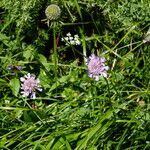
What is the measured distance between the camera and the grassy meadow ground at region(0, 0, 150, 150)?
186 centimetres

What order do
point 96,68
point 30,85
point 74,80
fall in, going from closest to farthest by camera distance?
point 96,68
point 30,85
point 74,80

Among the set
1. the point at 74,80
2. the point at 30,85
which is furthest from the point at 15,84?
the point at 74,80

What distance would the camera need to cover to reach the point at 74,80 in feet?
7.12

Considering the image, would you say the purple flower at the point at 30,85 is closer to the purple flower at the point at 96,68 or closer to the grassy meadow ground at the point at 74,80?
the grassy meadow ground at the point at 74,80

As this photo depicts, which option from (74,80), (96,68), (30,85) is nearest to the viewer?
(96,68)

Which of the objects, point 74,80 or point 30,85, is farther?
point 74,80

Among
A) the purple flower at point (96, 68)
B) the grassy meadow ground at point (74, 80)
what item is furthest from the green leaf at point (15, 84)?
the purple flower at point (96, 68)

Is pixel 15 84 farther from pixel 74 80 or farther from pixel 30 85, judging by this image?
→ pixel 74 80

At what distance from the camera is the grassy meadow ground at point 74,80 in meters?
1.86

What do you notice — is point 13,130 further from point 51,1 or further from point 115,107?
point 51,1

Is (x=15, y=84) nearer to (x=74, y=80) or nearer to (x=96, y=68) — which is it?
(x=74, y=80)

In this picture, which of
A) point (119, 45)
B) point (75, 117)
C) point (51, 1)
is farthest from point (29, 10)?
point (75, 117)

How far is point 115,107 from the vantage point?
1.85m

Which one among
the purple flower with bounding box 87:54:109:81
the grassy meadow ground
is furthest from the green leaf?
the purple flower with bounding box 87:54:109:81
